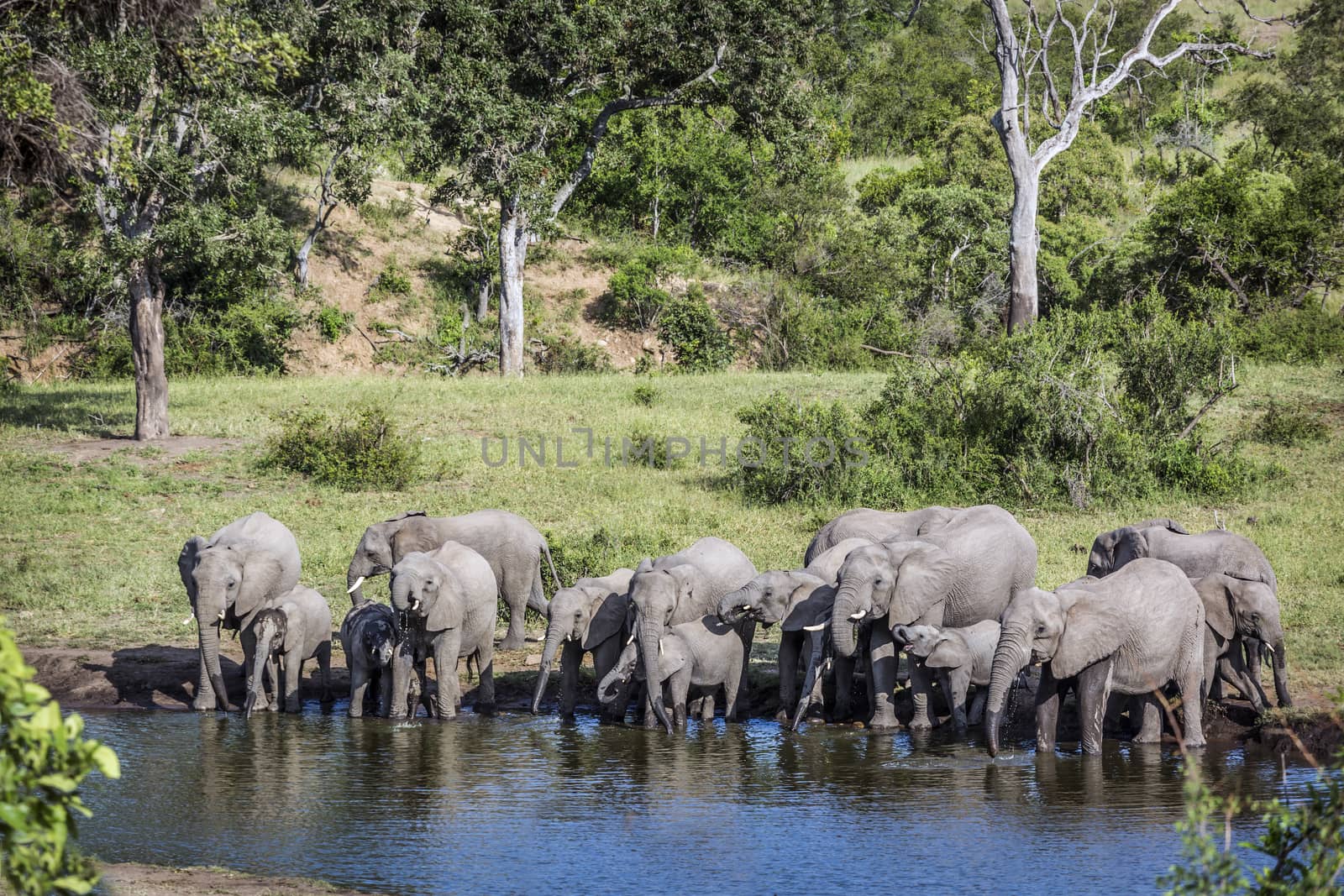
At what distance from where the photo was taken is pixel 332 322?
34.6 meters

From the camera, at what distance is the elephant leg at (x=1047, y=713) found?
10.8 m

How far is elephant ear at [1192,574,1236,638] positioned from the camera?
11.4 metres

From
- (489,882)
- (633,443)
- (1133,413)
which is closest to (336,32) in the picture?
(633,443)

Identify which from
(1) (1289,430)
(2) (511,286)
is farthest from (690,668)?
(2) (511,286)

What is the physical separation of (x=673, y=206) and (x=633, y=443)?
18.9 metres

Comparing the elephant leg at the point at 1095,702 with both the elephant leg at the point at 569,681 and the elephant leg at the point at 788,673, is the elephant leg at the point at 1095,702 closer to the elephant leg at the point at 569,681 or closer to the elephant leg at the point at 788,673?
the elephant leg at the point at 788,673

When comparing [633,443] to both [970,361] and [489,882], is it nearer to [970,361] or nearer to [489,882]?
[970,361]

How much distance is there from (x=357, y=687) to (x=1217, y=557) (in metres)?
7.14

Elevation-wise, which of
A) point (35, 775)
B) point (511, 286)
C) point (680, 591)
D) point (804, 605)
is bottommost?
point (804, 605)

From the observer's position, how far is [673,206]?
3988cm

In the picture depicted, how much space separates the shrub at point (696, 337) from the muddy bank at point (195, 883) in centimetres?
2649

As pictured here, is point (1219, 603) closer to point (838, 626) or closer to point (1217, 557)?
point (1217, 557)

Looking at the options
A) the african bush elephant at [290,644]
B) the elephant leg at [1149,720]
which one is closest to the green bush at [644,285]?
the african bush elephant at [290,644]

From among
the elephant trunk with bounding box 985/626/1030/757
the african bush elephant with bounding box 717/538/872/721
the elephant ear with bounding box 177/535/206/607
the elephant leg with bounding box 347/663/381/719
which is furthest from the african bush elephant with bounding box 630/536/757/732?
the elephant ear with bounding box 177/535/206/607
